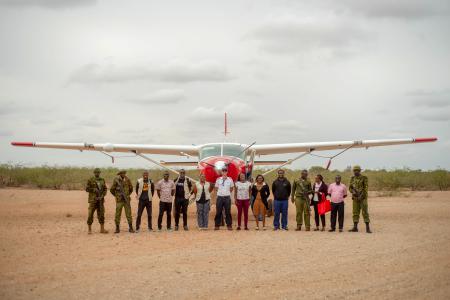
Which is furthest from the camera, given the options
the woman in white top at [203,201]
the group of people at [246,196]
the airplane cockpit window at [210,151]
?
Answer: the airplane cockpit window at [210,151]

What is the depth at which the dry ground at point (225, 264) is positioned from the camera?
22.6 ft

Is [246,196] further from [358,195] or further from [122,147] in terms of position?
[122,147]

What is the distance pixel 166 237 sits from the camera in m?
12.6

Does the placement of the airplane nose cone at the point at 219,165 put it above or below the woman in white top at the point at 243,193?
above

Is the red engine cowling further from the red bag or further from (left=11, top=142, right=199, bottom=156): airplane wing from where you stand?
(left=11, top=142, right=199, bottom=156): airplane wing

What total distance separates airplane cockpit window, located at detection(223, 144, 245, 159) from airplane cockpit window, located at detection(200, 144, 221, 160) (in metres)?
0.23

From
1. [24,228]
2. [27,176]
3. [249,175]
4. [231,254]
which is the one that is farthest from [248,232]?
[27,176]

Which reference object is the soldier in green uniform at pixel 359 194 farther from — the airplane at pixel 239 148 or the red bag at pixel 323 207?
the airplane at pixel 239 148

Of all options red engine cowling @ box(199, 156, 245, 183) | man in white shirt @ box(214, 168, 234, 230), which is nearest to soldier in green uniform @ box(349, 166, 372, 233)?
man in white shirt @ box(214, 168, 234, 230)

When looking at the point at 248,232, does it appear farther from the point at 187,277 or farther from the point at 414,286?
the point at 414,286

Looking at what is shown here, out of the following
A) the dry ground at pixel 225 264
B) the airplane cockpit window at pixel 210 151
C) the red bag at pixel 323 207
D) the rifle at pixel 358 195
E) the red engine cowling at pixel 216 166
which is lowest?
the dry ground at pixel 225 264

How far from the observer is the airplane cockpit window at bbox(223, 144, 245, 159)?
17.4 meters

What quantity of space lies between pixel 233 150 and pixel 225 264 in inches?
351

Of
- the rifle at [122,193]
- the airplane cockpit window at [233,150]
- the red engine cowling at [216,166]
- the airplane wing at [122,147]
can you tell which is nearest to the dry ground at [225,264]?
the rifle at [122,193]
